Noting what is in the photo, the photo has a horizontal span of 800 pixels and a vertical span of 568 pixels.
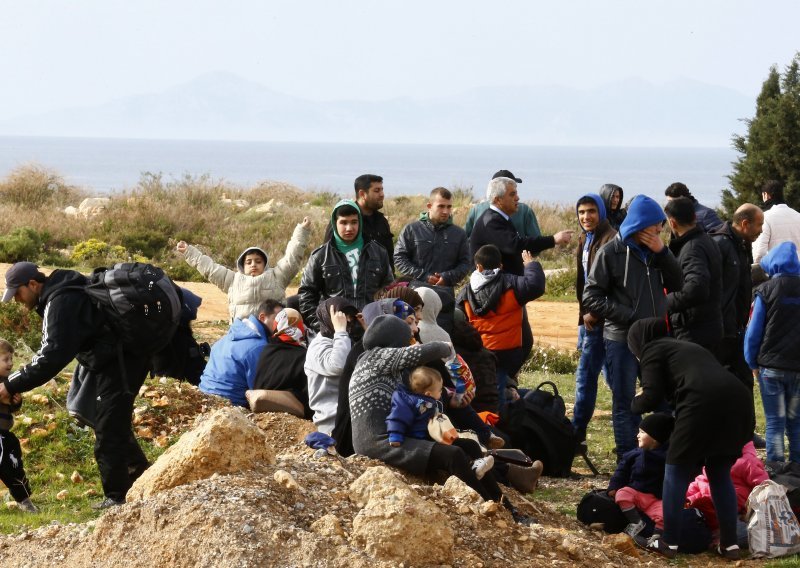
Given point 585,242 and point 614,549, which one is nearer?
point 614,549

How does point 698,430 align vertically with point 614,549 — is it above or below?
above

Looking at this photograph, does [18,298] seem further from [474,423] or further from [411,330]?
[474,423]

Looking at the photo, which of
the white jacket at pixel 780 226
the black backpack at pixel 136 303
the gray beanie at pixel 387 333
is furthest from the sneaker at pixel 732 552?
the white jacket at pixel 780 226

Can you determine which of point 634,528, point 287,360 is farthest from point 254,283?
point 634,528

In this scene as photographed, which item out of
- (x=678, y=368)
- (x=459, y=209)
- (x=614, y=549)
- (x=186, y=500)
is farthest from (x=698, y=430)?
(x=459, y=209)

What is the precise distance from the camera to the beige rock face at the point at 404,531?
196 inches

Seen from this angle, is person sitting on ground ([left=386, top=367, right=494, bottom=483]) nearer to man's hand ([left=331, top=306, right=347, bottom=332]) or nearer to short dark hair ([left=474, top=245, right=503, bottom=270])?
man's hand ([left=331, top=306, right=347, bottom=332])

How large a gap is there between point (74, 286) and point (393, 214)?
84.2ft

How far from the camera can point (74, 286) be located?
6719mm

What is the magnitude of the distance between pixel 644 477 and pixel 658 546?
596 mm

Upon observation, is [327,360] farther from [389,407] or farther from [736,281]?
[736,281]

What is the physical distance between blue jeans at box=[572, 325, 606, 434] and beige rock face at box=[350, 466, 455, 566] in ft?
11.9

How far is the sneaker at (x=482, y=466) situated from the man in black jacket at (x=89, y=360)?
217 cm

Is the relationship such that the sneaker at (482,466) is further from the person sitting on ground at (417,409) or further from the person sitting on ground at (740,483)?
the person sitting on ground at (740,483)
